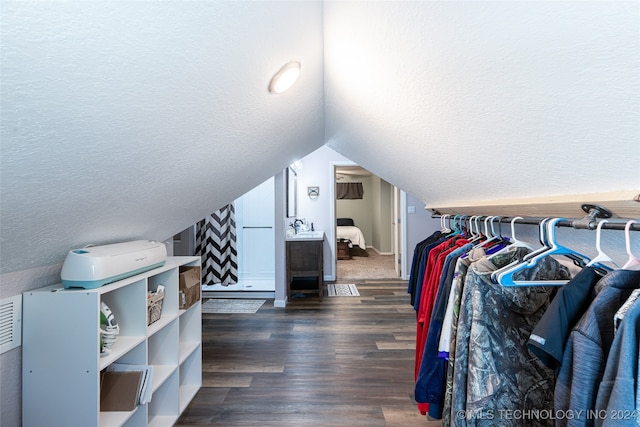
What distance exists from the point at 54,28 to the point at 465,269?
1338mm

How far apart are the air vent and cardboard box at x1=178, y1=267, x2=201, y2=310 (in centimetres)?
87

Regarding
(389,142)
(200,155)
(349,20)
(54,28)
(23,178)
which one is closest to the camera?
(54,28)

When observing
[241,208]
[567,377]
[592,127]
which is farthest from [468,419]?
[241,208]

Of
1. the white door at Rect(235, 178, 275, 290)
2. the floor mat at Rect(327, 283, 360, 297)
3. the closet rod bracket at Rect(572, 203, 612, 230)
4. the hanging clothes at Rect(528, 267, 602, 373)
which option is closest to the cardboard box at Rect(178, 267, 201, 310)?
the hanging clothes at Rect(528, 267, 602, 373)

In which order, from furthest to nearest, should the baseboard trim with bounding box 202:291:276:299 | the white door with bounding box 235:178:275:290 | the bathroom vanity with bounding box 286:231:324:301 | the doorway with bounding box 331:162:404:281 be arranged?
the doorway with bounding box 331:162:404:281
the white door with bounding box 235:178:275:290
the baseboard trim with bounding box 202:291:276:299
the bathroom vanity with bounding box 286:231:324:301

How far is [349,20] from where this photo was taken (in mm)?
1090

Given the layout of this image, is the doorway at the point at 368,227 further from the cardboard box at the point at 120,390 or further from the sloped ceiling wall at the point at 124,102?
the sloped ceiling wall at the point at 124,102

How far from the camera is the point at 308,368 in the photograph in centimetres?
265

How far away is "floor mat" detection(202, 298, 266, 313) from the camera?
13.3 feet

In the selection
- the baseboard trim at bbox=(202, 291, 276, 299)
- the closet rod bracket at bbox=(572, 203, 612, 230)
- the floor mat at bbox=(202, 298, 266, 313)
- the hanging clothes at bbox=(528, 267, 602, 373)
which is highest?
the closet rod bracket at bbox=(572, 203, 612, 230)

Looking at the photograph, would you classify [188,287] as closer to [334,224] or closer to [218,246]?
[218,246]

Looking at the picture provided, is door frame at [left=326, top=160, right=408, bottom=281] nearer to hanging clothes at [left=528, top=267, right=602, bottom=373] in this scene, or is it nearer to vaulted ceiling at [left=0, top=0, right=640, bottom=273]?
vaulted ceiling at [left=0, top=0, right=640, bottom=273]

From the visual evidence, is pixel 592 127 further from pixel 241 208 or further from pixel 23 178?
pixel 241 208

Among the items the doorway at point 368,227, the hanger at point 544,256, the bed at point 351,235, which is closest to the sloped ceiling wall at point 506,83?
the hanger at point 544,256
